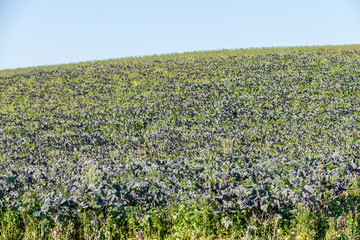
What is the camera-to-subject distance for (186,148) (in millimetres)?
13133

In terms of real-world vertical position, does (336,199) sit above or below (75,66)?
below

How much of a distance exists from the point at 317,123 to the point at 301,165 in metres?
9.65

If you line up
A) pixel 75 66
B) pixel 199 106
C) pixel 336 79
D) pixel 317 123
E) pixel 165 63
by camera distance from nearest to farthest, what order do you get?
pixel 317 123 < pixel 199 106 < pixel 336 79 < pixel 165 63 < pixel 75 66

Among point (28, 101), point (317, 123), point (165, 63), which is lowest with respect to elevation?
point (317, 123)

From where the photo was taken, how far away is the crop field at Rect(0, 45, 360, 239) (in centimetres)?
542

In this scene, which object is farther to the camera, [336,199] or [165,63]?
[165,63]

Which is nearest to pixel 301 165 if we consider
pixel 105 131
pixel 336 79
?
pixel 105 131

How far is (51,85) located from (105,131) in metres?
17.8

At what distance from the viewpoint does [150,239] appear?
5348mm

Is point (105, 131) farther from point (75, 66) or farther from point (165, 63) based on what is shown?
point (75, 66)

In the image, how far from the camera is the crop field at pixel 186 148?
542 centimetres

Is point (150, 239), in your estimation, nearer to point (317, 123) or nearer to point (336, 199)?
point (336, 199)

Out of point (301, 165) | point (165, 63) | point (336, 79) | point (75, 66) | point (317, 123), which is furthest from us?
point (75, 66)

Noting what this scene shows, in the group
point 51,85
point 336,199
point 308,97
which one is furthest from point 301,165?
point 51,85
